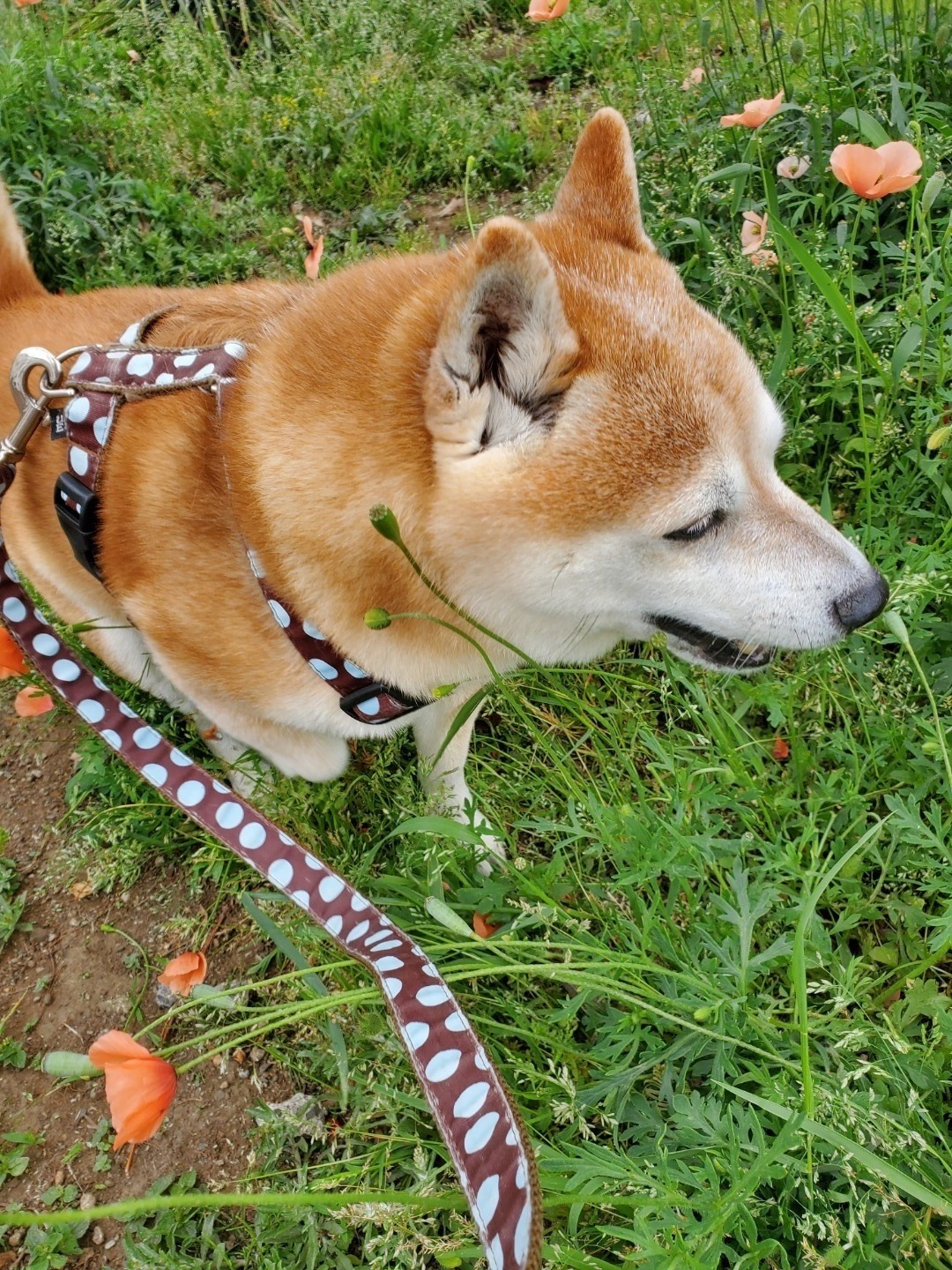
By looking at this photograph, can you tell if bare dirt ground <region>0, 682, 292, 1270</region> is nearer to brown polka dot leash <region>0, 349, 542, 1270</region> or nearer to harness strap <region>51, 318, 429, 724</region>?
brown polka dot leash <region>0, 349, 542, 1270</region>

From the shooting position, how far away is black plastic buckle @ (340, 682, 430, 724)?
1.86 m

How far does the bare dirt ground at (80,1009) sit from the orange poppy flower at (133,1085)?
2.70 ft

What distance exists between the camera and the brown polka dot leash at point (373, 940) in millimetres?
1133

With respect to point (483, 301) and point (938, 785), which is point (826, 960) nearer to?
point (938, 785)

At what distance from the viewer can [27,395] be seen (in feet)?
6.06

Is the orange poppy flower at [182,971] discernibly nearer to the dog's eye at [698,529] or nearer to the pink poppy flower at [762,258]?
the dog's eye at [698,529]

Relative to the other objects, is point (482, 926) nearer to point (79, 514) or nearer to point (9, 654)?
point (9, 654)

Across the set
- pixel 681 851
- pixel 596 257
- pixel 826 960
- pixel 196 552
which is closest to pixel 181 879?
pixel 196 552

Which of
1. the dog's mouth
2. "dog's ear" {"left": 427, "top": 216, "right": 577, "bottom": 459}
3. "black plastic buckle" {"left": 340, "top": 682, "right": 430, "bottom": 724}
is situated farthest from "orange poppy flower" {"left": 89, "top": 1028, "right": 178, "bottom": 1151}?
the dog's mouth

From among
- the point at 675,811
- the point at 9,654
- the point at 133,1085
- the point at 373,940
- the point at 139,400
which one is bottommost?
the point at 675,811

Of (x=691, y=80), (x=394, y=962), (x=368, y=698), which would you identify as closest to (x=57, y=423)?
(x=368, y=698)

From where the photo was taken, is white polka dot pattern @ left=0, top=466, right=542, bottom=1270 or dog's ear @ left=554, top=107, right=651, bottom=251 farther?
dog's ear @ left=554, top=107, right=651, bottom=251

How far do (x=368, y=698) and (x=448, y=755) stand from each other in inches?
16.2

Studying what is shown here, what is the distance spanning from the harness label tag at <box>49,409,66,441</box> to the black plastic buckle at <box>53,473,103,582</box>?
0.35ft
